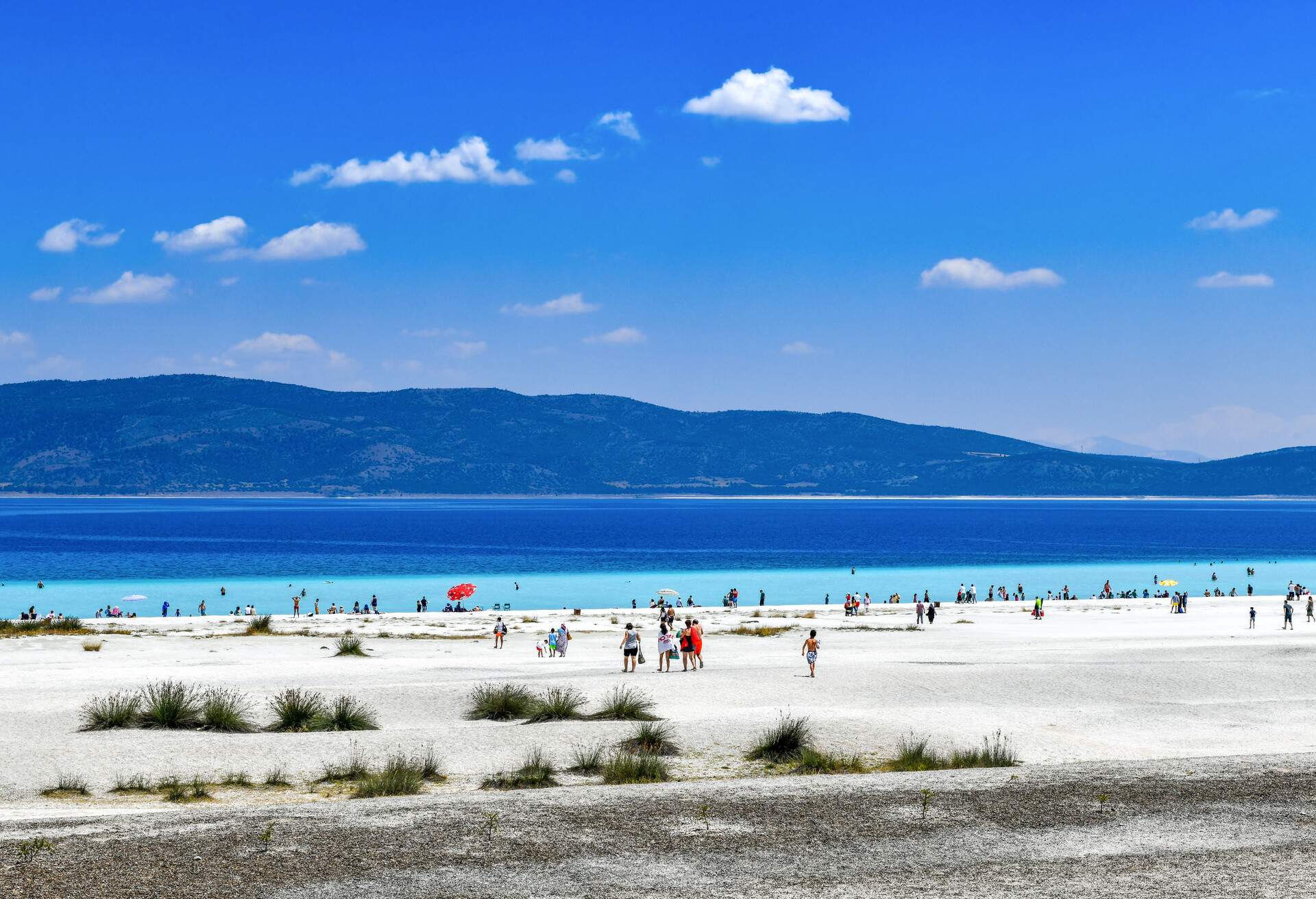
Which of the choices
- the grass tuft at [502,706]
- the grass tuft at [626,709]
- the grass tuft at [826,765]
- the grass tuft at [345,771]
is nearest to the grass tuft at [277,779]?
the grass tuft at [345,771]

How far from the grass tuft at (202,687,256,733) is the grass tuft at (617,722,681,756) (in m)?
5.96

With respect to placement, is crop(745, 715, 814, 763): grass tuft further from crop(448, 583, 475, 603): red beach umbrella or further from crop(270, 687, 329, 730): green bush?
crop(448, 583, 475, 603): red beach umbrella

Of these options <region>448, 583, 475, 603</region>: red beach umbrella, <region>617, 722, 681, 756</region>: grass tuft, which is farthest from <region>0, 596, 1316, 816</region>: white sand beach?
<region>448, 583, 475, 603</region>: red beach umbrella

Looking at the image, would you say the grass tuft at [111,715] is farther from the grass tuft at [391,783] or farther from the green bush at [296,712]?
the grass tuft at [391,783]

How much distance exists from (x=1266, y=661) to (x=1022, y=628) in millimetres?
18902

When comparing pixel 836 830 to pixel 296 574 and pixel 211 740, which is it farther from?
pixel 296 574

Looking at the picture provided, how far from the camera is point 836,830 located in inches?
475

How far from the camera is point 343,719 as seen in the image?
19109mm

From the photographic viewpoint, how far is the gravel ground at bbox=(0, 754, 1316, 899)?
10.3 m

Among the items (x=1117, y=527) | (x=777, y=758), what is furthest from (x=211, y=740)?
(x=1117, y=527)

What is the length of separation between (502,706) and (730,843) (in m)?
9.38

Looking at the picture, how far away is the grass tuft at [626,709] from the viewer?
19875 mm

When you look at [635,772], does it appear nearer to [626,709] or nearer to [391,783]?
[391,783]

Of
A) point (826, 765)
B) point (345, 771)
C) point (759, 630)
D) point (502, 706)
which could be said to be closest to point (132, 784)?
point (345, 771)
